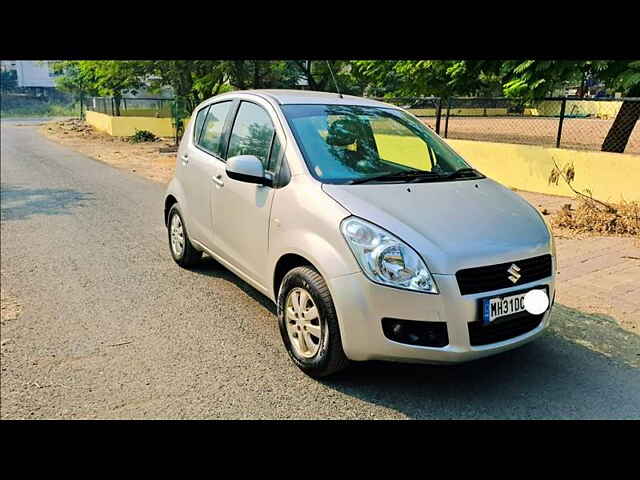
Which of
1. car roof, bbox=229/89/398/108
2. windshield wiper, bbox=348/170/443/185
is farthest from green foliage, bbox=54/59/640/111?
windshield wiper, bbox=348/170/443/185

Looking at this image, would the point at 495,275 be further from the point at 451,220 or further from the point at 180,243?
the point at 180,243

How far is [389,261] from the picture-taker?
9.48 ft

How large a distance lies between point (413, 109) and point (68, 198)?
7.46m

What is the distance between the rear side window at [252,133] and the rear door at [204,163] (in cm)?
21

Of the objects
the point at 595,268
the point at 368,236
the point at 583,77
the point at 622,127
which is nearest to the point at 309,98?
the point at 368,236

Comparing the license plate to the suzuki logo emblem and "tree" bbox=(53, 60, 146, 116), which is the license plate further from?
"tree" bbox=(53, 60, 146, 116)

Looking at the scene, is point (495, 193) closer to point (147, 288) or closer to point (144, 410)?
point (144, 410)

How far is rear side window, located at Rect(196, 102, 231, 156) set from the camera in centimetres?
463

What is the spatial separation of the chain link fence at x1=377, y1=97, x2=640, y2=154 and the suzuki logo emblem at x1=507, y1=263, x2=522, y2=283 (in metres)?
6.44

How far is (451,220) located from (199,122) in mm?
3035

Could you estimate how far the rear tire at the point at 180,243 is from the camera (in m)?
5.29

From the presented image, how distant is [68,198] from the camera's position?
9.19 metres

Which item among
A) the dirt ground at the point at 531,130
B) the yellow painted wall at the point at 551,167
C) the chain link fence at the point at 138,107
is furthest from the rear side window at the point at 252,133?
the chain link fence at the point at 138,107

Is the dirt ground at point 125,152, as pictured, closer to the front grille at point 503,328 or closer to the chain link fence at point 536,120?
the chain link fence at point 536,120
